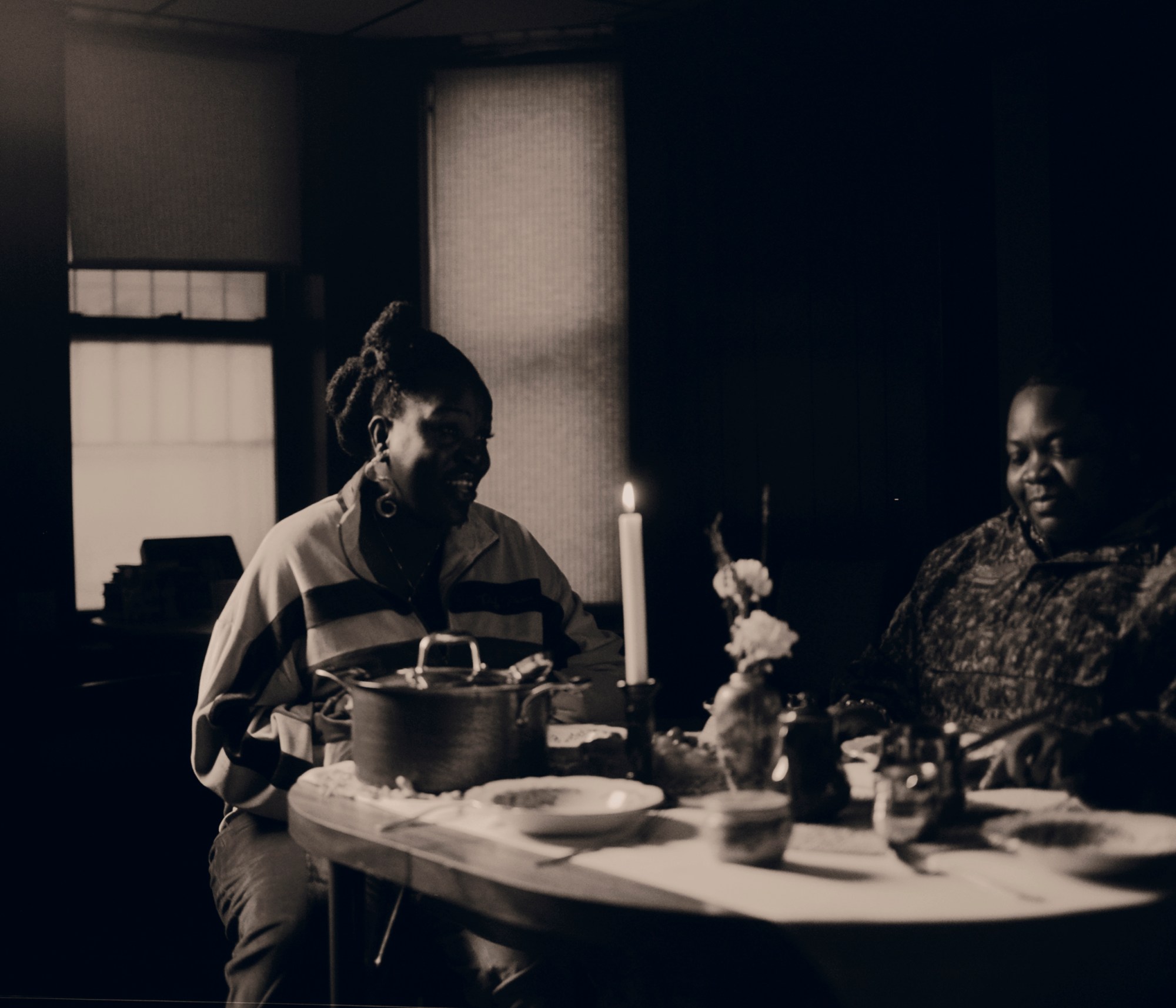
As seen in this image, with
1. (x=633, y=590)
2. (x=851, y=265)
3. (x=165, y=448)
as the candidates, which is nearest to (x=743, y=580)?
(x=633, y=590)

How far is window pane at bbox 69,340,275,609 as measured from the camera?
4.62 meters

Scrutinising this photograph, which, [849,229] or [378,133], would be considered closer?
[849,229]

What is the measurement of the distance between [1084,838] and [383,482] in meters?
1.34

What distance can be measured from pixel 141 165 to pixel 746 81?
6.52 ft

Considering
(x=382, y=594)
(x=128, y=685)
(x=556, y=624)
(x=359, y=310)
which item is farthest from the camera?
(x=359, y=310)

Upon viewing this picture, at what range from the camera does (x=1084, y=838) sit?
1238mm

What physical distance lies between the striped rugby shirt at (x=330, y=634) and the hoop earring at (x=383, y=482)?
23 millimetres

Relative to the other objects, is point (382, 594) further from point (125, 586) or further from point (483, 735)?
point (125, 586)

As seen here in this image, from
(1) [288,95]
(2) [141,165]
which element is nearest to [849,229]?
(1) [288,95]

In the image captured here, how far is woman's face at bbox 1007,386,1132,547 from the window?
3.36 meters

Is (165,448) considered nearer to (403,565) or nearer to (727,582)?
(403,565)

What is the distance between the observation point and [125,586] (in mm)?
3994

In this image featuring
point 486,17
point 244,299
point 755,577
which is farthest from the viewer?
point 244,299

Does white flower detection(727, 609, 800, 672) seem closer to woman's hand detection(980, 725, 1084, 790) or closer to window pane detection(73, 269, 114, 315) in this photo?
woman's hand detection(980, 725, 1084, 790)
